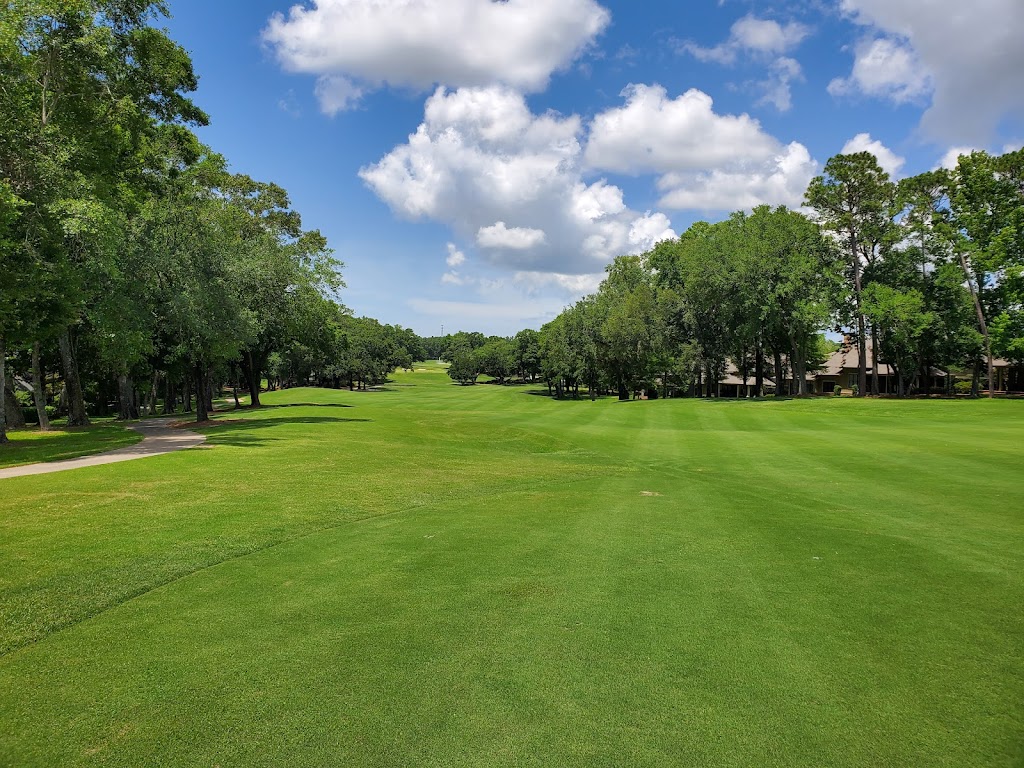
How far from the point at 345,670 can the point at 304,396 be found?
194 ft

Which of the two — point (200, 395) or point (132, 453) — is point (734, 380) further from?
point (132, 453)

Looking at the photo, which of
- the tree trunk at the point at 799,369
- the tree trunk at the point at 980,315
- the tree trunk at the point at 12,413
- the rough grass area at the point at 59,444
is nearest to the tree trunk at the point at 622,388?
the tree trunk at the point at 799,369

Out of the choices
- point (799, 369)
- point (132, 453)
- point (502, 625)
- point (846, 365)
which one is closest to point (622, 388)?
point (799, 369)

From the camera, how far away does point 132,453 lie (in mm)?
16953

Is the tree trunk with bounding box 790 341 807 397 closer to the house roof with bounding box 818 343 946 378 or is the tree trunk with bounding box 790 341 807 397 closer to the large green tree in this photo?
the large green tree

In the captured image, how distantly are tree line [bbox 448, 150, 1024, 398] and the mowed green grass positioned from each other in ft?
143

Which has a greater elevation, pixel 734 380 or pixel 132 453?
pixel 734 380

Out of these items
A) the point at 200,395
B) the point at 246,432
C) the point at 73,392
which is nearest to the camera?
Answer: the point at 246,432

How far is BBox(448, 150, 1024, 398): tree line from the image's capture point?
4628cm

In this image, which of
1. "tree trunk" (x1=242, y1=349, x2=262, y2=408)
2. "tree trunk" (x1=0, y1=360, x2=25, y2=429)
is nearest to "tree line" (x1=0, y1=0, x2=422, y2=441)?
"tree trunk" (x1=0, y1=360, x2=25, y2=429)

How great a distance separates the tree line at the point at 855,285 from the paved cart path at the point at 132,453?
153 ft

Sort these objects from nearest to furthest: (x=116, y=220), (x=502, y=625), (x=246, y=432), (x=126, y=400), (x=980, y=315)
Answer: (x=502, y=625), (x=116, y=220), (x=246, y=432), (x=126, y=400), (x=980, y=315)

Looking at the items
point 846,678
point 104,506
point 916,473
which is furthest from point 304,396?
point 846,678

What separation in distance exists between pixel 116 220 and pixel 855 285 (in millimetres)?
58863
